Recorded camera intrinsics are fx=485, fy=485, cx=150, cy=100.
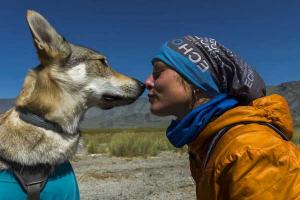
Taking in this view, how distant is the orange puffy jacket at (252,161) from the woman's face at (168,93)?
347 millimetres

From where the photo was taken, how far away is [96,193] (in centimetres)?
1041

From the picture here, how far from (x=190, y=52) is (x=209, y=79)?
201 millimetres

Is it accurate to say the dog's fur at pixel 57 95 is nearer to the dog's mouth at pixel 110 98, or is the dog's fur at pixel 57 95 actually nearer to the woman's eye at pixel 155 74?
the dog's mouth at pixel 110 98

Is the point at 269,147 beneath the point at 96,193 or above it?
above

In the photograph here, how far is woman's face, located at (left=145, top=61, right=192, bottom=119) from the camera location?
2.80m

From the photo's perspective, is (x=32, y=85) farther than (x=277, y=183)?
Yes

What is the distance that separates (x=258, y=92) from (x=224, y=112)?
276mm

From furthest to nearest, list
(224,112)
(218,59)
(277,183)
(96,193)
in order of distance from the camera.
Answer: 1. (96,193)
2. (218,59)
3. (224,112)
4. (277,183)

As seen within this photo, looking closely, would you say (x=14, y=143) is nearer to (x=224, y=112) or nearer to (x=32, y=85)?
(x=32, y=85)

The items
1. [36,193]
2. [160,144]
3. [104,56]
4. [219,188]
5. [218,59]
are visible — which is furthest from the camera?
[160,144]

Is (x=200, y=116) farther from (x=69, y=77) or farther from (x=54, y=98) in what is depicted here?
(x=69, y=77)

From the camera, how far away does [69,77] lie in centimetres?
457

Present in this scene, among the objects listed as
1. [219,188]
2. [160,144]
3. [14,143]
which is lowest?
[160,144]

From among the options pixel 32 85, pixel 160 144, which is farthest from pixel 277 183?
pixel 160 144
